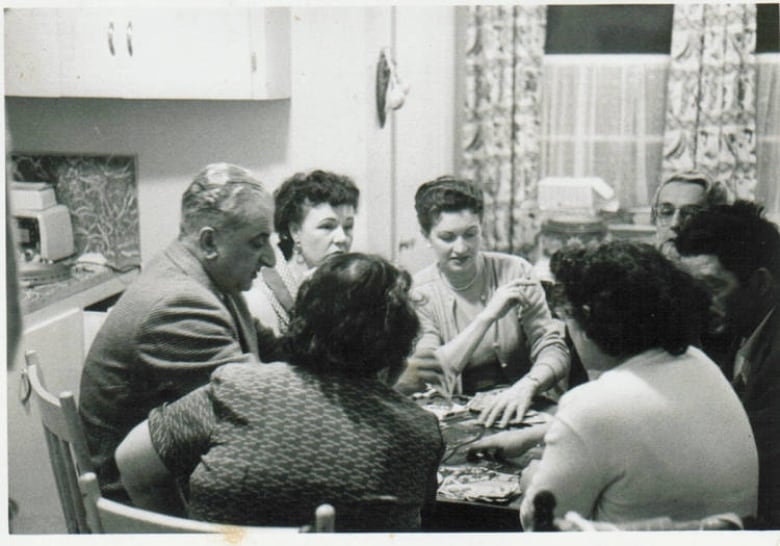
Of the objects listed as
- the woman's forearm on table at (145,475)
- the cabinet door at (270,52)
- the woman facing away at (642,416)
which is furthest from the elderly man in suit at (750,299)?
the cabinet door at (270,52)

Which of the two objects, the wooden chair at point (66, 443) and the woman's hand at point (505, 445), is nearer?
the wooden chair at point (66, 443)

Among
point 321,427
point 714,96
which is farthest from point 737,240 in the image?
point 714,96

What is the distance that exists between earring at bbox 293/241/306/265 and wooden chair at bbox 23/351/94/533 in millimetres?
617

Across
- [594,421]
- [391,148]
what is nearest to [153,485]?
[594,421]

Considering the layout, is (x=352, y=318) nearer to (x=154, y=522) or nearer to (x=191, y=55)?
(x=154, y=522)

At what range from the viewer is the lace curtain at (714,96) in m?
3.00

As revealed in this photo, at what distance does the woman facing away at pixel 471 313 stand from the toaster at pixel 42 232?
1.12 metres

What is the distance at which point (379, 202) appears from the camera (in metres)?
2.58

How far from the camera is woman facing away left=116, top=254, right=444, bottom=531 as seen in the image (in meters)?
1.09

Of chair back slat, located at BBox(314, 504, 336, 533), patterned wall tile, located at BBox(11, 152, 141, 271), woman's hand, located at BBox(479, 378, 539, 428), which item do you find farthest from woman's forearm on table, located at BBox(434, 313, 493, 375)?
patterned wall tile, located at BBox(11, 152, 141, 271)

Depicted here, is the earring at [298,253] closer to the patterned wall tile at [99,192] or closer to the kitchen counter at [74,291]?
the kitchen counter at [74,291]

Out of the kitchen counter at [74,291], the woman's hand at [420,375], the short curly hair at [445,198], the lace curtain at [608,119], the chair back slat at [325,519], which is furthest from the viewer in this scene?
the lace curtain at [608,119]

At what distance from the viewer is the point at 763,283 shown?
148 cm

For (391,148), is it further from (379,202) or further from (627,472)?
(627,472)
